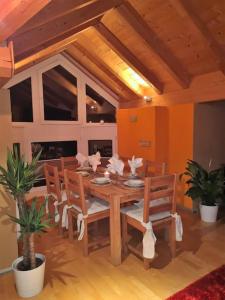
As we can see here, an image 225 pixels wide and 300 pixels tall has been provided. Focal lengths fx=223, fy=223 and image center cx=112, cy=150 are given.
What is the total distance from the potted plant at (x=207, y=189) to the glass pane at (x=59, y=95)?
300 cm

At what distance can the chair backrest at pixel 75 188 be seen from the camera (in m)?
2.52

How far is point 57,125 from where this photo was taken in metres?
4.95

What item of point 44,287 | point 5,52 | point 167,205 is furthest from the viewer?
point 167,205

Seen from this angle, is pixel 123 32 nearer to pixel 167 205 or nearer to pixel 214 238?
pixel 167 205

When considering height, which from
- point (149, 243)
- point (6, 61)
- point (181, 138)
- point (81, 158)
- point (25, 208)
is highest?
point (6, 61)

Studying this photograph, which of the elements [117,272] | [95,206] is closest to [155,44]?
[95,206]

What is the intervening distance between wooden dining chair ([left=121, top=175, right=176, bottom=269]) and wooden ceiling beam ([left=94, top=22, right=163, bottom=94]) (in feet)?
7.81

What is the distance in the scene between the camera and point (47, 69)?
15.7 ft

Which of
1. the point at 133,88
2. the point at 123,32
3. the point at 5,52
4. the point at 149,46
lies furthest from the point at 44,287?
the point at 133,88

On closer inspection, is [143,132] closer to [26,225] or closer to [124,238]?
[124,238]

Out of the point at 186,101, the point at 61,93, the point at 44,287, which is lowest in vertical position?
the point at 44,287

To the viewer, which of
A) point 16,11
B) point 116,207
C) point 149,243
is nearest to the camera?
point 16,11

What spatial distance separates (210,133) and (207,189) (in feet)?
3.72

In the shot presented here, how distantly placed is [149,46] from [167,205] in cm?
233
